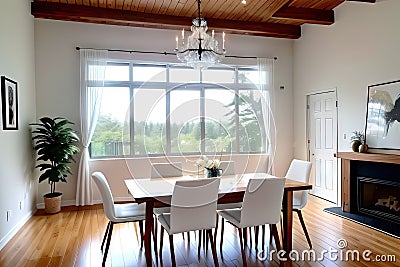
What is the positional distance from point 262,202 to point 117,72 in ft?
13.3

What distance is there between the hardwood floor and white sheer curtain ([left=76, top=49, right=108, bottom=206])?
33.5 inches

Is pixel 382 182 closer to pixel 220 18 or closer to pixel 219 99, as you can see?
pixel 219 99

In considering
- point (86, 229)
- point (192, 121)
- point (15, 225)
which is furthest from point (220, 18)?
point (15, 225)

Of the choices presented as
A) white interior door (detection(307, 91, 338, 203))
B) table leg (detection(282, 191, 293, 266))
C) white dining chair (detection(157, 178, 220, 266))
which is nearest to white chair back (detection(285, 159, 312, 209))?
table leg (detection(282, 191, 293, 266))

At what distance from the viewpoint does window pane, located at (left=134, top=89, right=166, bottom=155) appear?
230 inches

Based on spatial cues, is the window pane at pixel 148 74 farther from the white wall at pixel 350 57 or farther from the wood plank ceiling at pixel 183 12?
the white wall at pixel 350 57

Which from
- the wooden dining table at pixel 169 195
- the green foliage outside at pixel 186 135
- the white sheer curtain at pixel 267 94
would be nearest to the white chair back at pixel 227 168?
the wooden dining table at pixel 169 195

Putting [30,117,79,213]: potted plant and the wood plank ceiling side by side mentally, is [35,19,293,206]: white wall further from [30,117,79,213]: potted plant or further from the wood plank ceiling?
[30,117,79,213]: potted plant

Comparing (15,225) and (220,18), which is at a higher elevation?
(220,18)

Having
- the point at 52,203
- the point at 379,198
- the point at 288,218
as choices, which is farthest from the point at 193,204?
the point at 379,198

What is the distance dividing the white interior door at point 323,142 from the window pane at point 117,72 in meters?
3.73

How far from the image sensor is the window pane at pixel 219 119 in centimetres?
618

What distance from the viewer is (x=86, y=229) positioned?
13.4 feet

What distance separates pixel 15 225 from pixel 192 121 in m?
3.40
